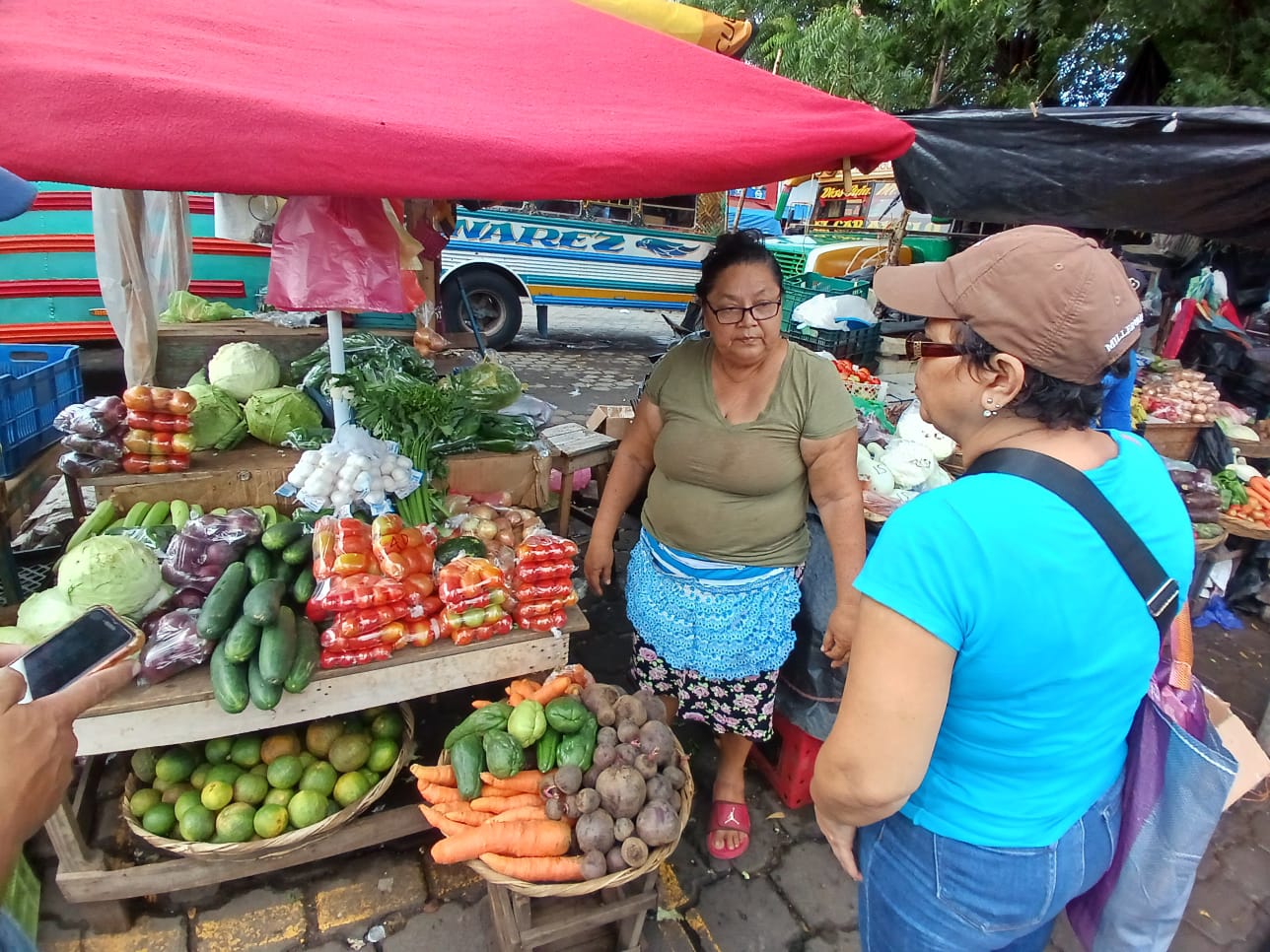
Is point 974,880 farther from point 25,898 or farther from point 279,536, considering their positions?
point 25,898

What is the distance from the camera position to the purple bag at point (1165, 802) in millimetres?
1241

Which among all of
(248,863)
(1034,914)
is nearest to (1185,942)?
(1034,914)

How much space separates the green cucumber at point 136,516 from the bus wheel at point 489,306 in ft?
23.8

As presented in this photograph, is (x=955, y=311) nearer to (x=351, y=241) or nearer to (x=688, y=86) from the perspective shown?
(x=688, y=86)

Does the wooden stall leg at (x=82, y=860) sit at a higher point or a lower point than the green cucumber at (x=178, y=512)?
lower

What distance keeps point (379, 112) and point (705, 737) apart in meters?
2.77

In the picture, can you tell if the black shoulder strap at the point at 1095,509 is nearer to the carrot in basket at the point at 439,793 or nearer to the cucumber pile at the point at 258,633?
the carrot in basket at the point at 439,793

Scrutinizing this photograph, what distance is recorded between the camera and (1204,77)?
548 centimetres

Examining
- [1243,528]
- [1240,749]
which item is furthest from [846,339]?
[1240,749]

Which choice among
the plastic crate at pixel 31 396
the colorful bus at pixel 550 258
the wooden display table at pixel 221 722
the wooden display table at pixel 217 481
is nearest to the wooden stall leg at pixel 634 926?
the wooden display table at pixel 221 722

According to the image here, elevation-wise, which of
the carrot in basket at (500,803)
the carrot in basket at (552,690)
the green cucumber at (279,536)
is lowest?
the carrot in basket at (500,803)

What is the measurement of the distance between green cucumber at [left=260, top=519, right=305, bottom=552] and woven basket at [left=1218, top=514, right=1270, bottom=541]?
521 centimetres

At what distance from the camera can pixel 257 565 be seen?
7.58 feet

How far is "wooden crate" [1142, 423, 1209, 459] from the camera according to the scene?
473cm
